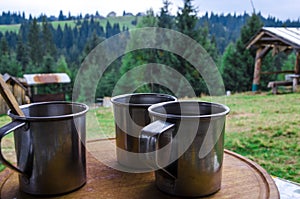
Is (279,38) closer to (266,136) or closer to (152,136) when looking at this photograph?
(266,136)

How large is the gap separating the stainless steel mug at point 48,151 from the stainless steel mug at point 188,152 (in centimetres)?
15

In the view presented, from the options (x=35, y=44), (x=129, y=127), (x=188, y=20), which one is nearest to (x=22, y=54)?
(x=35, y=44)

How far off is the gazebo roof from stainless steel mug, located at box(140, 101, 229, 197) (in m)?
4.52

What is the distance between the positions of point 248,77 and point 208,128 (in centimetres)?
987

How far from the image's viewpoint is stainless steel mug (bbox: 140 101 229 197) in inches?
21.0

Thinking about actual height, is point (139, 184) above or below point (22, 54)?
below

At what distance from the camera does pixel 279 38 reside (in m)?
4.82

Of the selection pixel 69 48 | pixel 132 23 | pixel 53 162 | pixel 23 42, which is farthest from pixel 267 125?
pixel 69 48

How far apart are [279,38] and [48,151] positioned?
16.4ft

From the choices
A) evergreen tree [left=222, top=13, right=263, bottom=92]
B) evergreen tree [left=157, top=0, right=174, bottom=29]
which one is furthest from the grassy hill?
evergreen tree [left=222, top=13, right=263, bottom=92]

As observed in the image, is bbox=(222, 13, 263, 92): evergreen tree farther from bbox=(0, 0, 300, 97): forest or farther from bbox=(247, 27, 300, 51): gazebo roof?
bbox=(247, 27, 300, 51): gazebo roof

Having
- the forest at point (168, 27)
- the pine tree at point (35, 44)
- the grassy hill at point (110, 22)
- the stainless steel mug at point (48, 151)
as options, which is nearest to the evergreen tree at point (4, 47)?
the forest at point (168, 27)

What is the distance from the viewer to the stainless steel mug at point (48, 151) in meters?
0.54

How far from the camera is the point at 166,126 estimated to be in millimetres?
522
